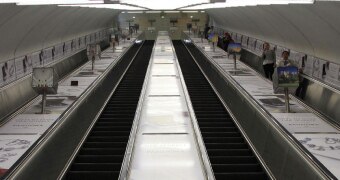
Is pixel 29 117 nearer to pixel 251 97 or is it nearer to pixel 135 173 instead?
pixel 135 173

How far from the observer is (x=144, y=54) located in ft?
92.5

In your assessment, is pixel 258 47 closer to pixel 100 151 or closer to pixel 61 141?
pixel 100 151

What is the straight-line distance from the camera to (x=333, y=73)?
36.0ft

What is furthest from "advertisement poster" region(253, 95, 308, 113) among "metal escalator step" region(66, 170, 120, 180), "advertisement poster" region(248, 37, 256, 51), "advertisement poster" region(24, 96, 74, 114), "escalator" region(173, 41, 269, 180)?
"advertisement poster" region(248, 37, 256, 51)

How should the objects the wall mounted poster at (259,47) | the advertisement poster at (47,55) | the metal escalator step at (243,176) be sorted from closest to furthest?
1. the metal escalator step at (243,176)
2. the advertisement poster at (47,55)
3. the wall mounted poster at (259,47)

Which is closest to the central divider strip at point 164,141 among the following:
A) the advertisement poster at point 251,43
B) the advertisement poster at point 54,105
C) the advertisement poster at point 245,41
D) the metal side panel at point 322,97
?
the advertisement poster at point 54,105

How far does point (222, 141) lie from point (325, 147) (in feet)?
10.7

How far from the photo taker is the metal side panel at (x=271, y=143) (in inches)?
236

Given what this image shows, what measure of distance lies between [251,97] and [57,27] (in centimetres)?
1093

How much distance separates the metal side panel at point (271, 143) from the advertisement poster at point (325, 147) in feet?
0.80

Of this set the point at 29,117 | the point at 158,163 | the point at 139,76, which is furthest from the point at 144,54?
the point at 158,163

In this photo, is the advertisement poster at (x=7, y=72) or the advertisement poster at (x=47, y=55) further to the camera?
the advertisement poster at (x=47, y=55)

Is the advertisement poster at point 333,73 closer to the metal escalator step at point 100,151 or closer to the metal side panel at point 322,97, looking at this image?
the metal side panel at point 322,97

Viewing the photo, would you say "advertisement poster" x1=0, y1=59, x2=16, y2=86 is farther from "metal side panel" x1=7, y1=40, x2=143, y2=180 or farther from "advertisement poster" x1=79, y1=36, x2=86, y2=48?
"advertisement poster" x1=79, y1=36, x2=86, y2=48
